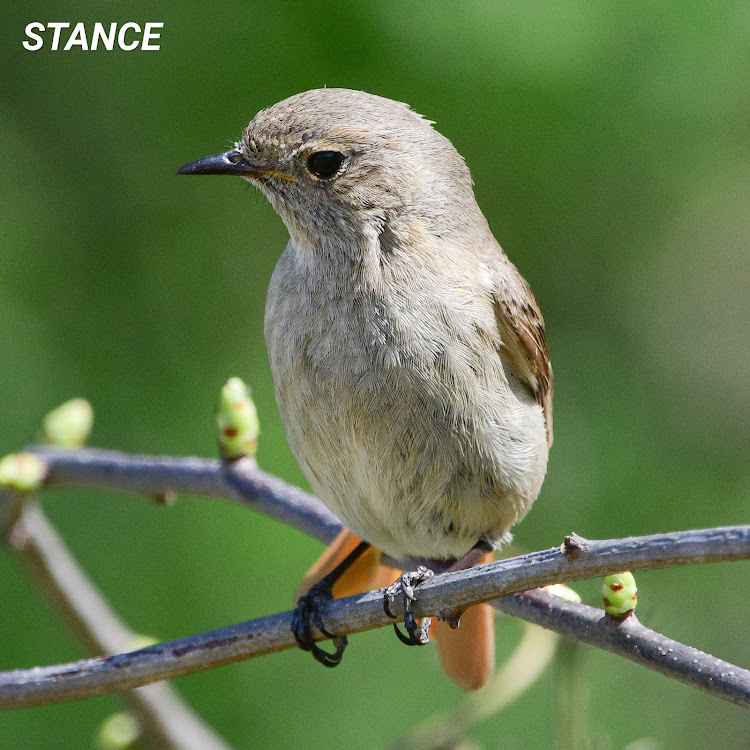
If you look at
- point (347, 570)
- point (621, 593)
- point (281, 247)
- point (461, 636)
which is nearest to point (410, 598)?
point (621, 593)

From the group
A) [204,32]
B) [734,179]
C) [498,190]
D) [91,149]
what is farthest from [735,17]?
[91,149]

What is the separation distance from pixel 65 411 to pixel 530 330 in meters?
1.49

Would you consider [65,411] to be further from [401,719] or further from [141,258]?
[401,719]

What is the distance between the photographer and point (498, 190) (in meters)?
4.12

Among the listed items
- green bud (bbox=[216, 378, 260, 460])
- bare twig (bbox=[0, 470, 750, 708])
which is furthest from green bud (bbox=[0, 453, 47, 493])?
bare twig (bbox=[0, 470, 750, 708])

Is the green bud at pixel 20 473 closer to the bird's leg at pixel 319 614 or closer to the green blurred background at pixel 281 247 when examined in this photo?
the bird's leg at pixel 319 614

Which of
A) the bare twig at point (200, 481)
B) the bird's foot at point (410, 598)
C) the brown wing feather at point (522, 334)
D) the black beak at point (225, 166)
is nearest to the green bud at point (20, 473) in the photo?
the bare twig at point (200, 481)

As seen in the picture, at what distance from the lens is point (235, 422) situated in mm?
3232

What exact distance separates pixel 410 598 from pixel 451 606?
253mm

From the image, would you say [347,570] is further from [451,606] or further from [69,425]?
[451,606]

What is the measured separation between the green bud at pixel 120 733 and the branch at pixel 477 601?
872 millimetres

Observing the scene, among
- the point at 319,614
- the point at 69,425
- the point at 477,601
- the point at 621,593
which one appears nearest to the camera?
the point at 477,601

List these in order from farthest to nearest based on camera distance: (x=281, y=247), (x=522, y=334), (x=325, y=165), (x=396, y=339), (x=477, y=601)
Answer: (x=281, y=247) → (x=522, y=334) → (x=325, y=165) → (x=396, y=339) → (x=477, y=601)

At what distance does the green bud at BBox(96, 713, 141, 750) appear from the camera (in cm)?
334
